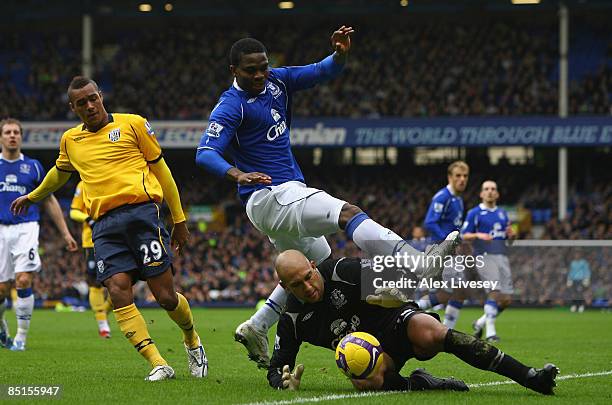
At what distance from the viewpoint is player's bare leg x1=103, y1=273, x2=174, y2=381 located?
8078mm

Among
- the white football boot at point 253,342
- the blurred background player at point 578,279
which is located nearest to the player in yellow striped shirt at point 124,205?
the white football boot at point 253,342

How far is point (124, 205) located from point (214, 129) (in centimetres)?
105

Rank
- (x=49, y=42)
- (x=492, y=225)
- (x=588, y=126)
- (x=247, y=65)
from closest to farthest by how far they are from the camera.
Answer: (x=247, y=65) → (x=492, y=225) → (x=588, y=126) → (x=49, y=42)

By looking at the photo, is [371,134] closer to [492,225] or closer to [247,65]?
[492,225]

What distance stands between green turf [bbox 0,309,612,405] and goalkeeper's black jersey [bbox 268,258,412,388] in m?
0.37

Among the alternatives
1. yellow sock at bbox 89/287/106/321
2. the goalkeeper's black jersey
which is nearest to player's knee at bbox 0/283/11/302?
yellow sock at bbox 89/287/106/321

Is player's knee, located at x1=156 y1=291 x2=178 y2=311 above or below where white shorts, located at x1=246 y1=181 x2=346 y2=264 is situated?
below

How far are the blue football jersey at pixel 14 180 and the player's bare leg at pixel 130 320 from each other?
475cm

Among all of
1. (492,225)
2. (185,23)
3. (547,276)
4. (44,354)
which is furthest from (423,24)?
(44,354)

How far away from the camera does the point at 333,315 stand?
7340 millimetres

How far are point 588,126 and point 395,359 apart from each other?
85.5 ft

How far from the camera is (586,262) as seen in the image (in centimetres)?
2652

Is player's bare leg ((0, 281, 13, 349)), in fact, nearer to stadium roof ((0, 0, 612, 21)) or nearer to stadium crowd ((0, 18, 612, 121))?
stadium crowd ((0, 18, 612, 121))

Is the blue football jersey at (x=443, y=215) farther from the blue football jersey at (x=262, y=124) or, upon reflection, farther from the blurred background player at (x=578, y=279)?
the blurred background player at (x=578, y=279)
